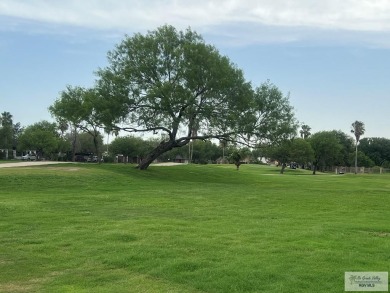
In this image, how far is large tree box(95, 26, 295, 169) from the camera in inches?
1586

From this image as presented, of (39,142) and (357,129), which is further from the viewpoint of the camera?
(357,129)

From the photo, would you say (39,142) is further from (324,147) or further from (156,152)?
(324,147)

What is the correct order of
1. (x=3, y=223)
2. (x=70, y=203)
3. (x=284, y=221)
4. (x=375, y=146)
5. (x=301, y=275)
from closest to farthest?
1. (x=301, y=275)
2. (x=3, y=223)
3. (x=284, y=221)
4. (x=70, y=203)
5. (x=375, y=146)

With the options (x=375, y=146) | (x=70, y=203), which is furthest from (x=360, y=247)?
(x=375, y=146)

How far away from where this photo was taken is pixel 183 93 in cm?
3959

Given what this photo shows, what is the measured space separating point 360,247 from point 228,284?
12.5 ft

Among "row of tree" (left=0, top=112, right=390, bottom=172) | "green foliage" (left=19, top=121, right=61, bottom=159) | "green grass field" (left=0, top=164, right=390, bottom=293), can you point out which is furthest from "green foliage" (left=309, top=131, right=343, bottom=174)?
"green grass field" (left=0, top=164, right=390, bottom=293)

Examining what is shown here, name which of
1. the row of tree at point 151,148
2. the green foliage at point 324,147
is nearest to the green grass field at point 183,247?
the row of tree at point 151,148

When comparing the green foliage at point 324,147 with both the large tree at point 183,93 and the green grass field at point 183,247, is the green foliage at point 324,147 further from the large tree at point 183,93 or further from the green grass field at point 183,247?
the green grass field at point 183,247

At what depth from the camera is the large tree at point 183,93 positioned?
40281 millimetres

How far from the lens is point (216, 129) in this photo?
43344mm

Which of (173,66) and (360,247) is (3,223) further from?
(173,66)

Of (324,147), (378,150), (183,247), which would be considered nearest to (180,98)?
(183,247)

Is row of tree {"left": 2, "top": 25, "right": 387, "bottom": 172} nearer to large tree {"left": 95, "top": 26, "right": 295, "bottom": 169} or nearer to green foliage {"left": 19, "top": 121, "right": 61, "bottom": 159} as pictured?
large tree {"left": 95, "top": 26, "right": 295, "bottom": 169}
